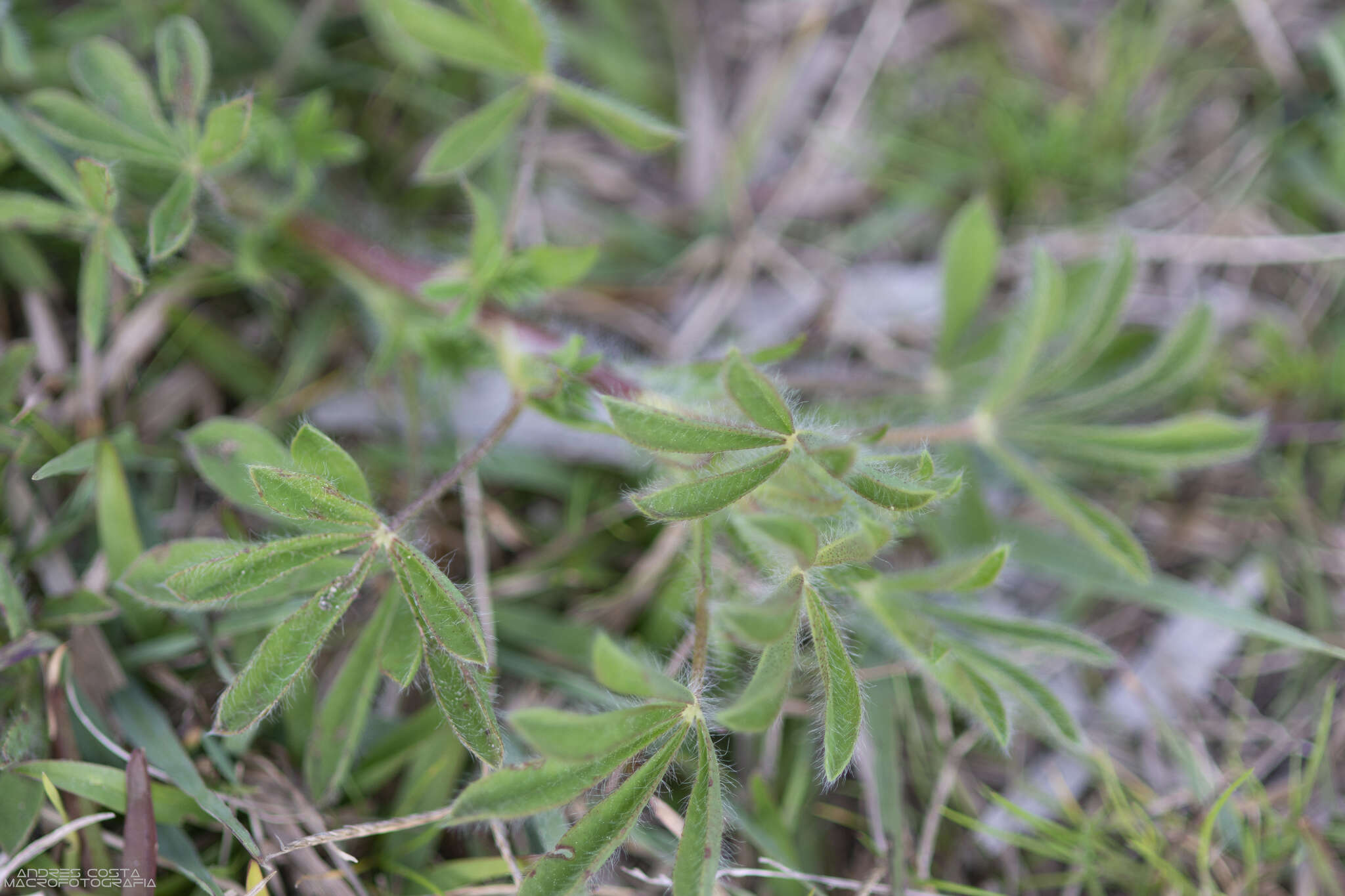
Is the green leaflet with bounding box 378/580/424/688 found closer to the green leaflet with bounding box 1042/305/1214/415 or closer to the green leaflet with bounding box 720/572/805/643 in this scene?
the green leaflet with bounding box 720/572/805/643

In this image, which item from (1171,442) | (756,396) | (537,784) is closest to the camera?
(537,784)

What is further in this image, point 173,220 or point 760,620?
point 173,220

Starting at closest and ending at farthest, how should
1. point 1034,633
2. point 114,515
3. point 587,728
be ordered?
point 587,728
point 1034,633
point 114,515

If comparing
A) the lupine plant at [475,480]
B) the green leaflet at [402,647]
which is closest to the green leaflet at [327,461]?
the lupine plant at [475,480]

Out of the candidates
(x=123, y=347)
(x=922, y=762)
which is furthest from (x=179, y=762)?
(x=922, y=762)

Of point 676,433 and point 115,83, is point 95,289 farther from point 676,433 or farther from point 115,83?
point 676,433

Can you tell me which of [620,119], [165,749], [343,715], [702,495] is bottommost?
[165,749]

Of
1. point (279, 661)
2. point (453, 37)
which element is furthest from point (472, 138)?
point (279, 661)

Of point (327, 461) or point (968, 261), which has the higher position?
point (968, 261)
